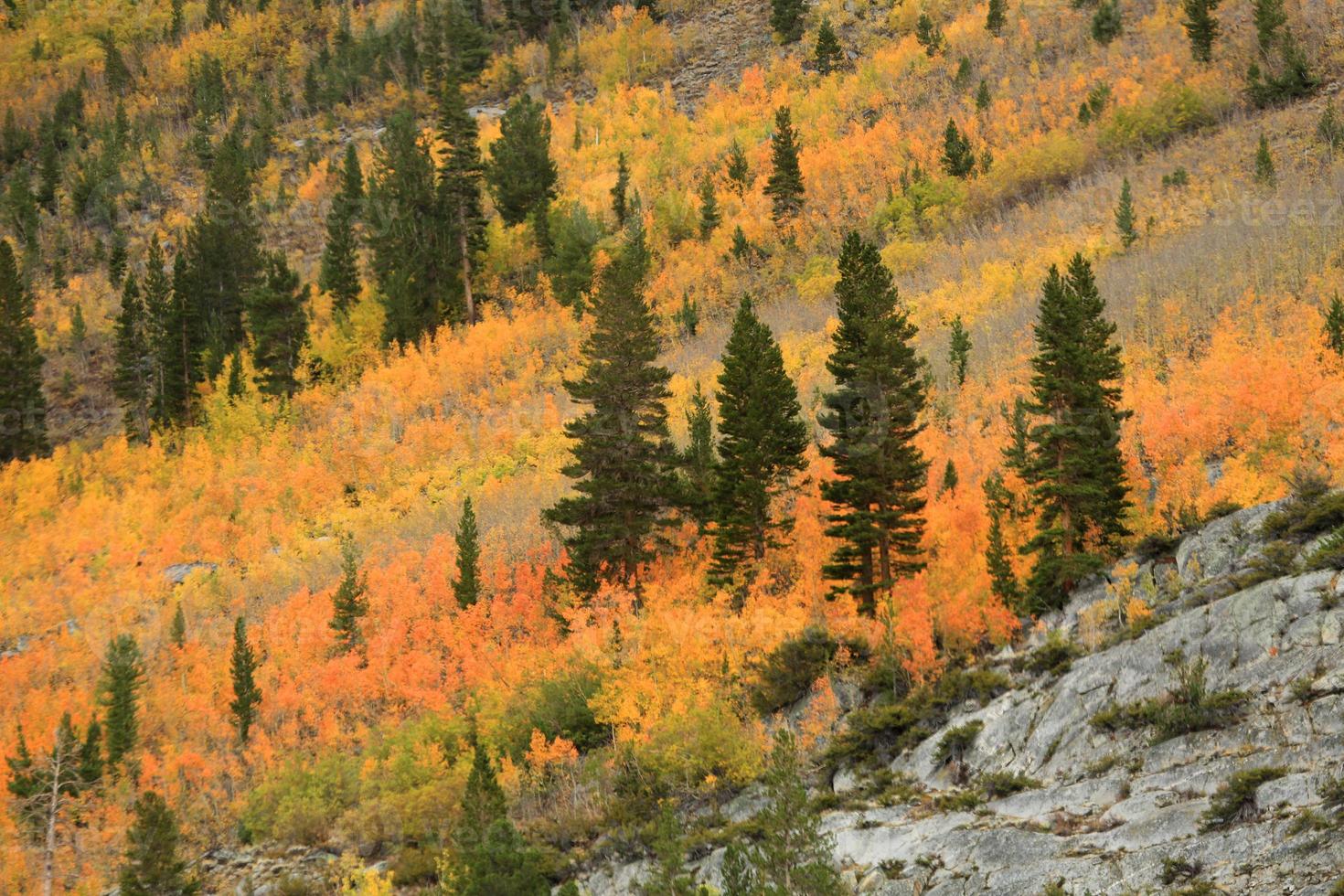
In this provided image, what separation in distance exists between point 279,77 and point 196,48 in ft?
62.0

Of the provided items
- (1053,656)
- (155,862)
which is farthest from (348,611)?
(1053,656)

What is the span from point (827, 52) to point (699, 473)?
5348cm

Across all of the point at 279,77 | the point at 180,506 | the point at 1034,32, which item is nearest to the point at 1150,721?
the point at 180,506

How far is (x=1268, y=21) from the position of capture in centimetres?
5953

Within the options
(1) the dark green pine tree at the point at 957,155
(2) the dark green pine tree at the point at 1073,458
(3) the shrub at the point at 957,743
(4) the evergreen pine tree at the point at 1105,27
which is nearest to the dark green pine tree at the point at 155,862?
(3) the shrub at the point at 957,743

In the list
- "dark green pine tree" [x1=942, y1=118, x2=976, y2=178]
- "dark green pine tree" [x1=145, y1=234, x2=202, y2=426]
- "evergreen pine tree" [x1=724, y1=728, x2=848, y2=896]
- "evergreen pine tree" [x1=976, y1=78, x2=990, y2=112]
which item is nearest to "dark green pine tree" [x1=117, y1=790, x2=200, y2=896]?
"evergreen pine tree" [x1=724, y1=728, x2=848, y2=896]

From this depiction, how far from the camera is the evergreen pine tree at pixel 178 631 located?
141 ft

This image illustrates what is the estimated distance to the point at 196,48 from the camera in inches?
4496

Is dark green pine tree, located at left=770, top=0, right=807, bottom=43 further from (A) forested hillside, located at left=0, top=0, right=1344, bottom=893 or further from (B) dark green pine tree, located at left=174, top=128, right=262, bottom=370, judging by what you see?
(B) dark green pine tree, located at left=174, top=128, right=262, bottom=370

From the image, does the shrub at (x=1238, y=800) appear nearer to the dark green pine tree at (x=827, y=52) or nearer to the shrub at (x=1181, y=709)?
the shrub at (x=1181, y=709)

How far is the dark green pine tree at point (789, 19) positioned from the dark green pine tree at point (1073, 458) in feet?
209

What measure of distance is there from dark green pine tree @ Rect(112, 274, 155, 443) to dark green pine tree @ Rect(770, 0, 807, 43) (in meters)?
52.5

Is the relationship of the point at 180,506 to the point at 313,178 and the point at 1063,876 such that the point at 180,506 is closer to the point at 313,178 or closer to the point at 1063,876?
the point at 313,178

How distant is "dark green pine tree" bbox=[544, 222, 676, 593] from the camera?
120 ft
